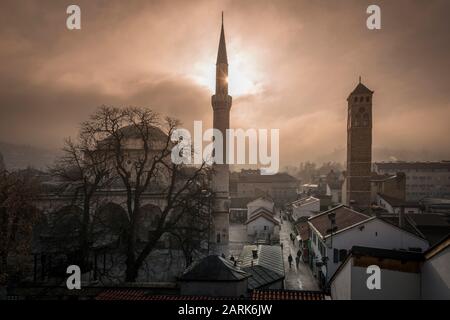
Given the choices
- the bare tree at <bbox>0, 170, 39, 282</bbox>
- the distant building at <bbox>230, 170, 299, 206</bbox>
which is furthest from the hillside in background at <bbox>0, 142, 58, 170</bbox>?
the bare tree at <bbox>0, 170, 39, 282</bbox>

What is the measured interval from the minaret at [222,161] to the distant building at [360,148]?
625 inches

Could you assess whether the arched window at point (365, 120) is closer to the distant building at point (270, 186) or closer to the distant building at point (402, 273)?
the distant building at point (402, 273)

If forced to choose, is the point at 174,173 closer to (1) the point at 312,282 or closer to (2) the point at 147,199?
(1) the point at 312,282

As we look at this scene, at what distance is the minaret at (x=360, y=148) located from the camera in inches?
1538

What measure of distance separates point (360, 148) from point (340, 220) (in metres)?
15.3

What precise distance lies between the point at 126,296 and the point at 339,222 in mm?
19223

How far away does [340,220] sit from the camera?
1074 inches

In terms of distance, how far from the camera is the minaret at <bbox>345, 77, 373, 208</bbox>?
39062mm

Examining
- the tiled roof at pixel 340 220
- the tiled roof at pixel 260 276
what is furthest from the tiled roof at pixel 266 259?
the tiled roof at pixel 340 220

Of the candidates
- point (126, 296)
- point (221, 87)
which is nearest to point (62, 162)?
point (126, 296)

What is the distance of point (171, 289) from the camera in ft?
54.0

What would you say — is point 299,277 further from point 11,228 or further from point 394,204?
point 394,204

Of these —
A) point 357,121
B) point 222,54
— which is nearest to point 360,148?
point 357,121

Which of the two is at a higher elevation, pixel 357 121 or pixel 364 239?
pixel 357 121
